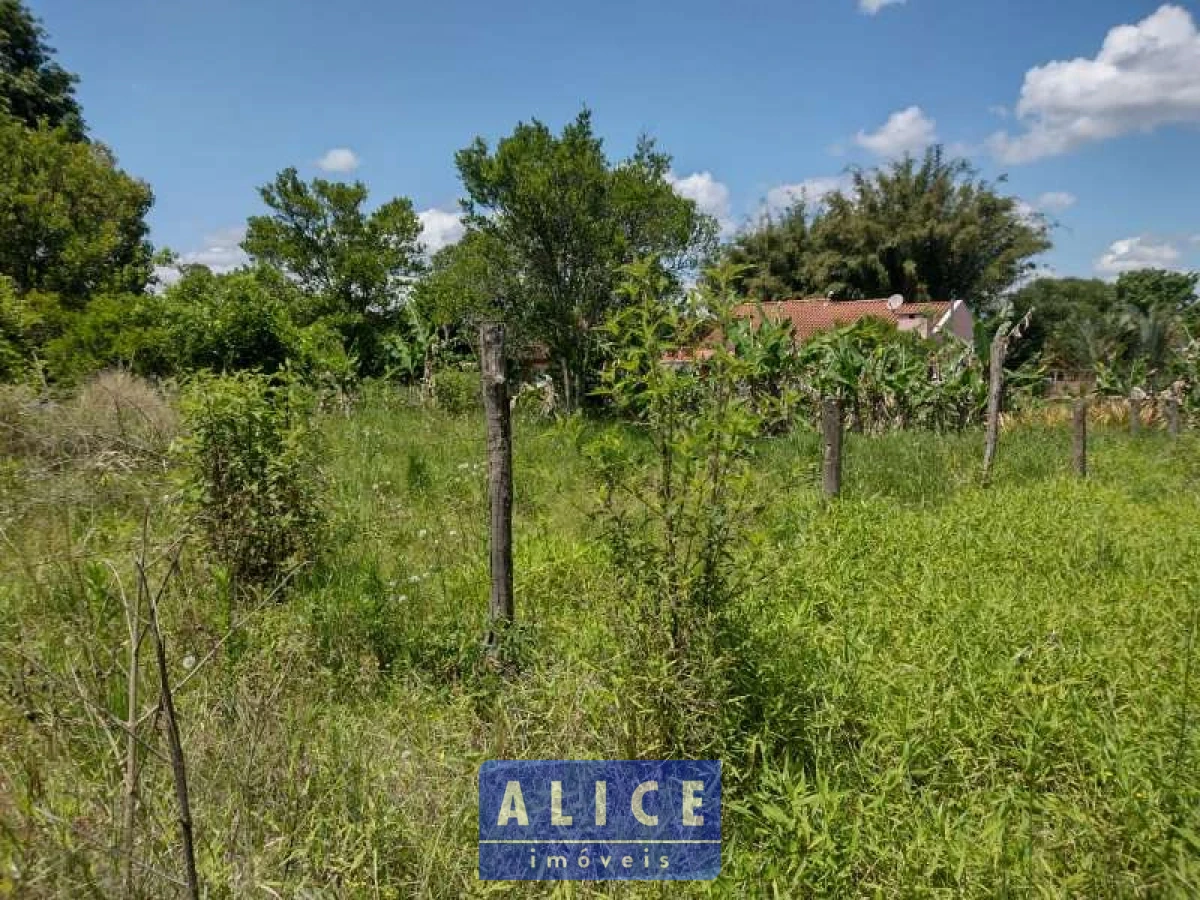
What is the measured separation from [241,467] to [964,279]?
27.9m

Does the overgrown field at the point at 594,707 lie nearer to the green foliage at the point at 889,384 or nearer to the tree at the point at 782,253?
the green foliage at the point at 889,384

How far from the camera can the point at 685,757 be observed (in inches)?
91.4

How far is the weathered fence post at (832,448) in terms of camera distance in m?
5.86

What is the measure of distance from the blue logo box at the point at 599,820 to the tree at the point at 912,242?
24.2 metres

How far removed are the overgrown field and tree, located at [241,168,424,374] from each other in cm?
1265

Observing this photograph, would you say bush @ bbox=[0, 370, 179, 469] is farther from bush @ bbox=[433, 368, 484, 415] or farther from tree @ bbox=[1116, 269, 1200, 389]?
tree @ bbox=[1116, 269, 1200, 389]

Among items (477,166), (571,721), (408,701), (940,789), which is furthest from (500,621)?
(477,166)

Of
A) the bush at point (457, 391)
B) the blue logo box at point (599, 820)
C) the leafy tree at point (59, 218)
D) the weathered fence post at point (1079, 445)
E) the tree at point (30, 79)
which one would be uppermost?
the tree at point (30, 79)

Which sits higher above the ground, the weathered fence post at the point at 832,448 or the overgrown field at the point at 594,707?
the weathered fence post at the point at 832,448

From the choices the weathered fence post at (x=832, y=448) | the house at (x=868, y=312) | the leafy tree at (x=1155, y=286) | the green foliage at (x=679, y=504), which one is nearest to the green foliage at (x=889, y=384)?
the weathered fence post at (x=832, y=448)

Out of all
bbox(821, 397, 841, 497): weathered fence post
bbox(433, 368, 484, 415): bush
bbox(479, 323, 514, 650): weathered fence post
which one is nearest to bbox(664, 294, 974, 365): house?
bbox(433, 368, 484, 415): bush

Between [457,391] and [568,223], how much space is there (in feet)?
11.8

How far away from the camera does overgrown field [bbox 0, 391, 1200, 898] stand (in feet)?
6.46

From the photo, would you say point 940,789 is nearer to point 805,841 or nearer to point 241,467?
point 805,841
